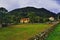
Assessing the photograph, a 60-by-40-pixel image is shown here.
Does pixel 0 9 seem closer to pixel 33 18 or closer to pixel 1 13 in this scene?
pixel 1 13

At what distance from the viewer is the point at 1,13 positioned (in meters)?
117

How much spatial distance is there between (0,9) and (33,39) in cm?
11281

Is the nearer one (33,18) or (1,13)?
(1,13)

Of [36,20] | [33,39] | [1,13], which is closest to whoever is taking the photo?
[33,39]

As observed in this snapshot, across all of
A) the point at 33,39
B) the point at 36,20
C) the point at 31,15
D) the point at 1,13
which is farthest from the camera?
the point at 31,15

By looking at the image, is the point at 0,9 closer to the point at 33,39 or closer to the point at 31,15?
the point at 31,15

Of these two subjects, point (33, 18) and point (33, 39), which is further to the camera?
point (33, 18)

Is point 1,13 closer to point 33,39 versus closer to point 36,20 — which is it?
point 36,20

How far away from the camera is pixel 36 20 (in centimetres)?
15000

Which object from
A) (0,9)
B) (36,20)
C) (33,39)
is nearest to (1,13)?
(0,9)

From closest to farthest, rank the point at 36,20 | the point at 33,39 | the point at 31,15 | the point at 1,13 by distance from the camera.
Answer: the point at 33,39, the point at 1,13, the point at 36,20, the point at 31,15

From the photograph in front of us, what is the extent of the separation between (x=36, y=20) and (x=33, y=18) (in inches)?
209

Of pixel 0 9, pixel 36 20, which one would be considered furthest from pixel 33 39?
pixel 36 20

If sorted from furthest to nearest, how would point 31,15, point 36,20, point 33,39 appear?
point 31,15 < point 36,20 < point 33,39
